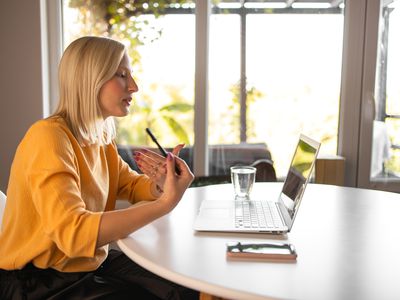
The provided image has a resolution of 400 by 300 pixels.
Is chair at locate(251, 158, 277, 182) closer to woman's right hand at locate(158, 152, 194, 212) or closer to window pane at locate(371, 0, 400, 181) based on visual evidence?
window pane at locate(371, 0, 400, 181)

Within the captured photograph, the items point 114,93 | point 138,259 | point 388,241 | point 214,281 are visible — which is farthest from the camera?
point 114,93

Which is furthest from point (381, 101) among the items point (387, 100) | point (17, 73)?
point (17, 73)

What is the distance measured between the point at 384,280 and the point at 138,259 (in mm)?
520

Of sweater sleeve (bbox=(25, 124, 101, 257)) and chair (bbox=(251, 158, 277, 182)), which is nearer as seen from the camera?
sweater sleeve (bbox=(25, 124, 101, 257))

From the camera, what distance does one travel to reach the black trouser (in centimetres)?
126

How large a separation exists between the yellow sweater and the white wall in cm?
146

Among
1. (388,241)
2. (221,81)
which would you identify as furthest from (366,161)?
(388,241)

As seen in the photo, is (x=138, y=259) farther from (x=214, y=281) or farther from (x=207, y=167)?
(x=207, y=167)

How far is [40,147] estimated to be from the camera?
1.23m

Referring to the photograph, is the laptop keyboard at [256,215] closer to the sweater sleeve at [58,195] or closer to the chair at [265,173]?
the sweater sleeve at [58,195]

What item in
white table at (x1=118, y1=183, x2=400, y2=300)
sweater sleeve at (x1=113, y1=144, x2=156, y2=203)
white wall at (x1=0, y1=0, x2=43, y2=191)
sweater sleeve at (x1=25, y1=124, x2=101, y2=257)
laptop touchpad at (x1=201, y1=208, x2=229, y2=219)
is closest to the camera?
white table at (x1=118, y1=183, x2=400, y2=300)

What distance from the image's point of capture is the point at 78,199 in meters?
1.19

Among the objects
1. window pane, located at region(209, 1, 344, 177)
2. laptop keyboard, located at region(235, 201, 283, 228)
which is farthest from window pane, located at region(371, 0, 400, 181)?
laptop keyboard, located at region(235, 201, 283, 228)

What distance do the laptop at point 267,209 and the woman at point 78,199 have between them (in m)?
0.15
